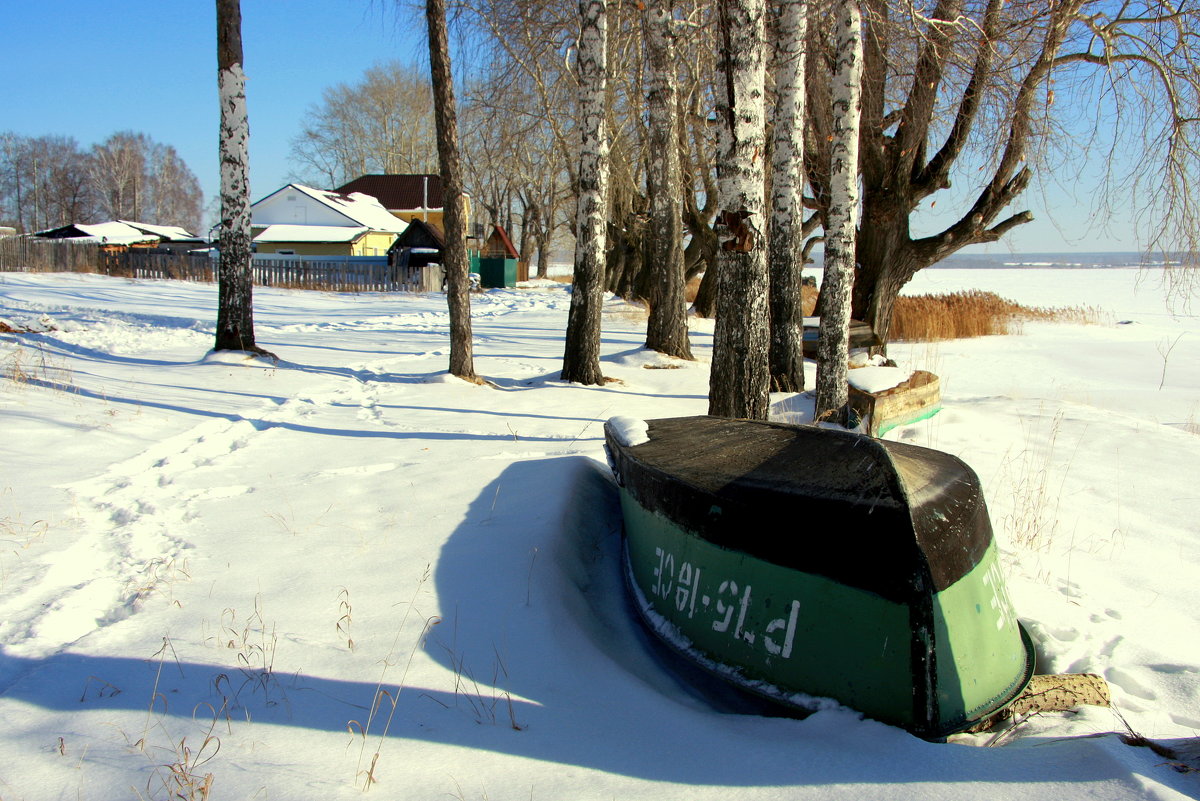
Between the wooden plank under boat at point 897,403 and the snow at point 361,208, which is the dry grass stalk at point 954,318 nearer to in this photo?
the wooden plank under boat at point 897,403

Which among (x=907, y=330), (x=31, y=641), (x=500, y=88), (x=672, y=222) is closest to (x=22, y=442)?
(x=31, y=641)

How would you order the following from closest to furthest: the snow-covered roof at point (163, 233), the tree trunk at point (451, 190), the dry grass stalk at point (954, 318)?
1. the tree trunk at point (451, 190)
2. the dry grass stalk at point (954, 318)
3. the snow-covered roof at point (163, 233)

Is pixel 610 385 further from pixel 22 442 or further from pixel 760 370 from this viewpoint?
pixel 22 442

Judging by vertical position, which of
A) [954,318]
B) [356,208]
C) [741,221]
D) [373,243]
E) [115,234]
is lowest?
[954,318]

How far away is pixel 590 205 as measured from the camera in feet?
29.5

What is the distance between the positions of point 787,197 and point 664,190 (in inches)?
118

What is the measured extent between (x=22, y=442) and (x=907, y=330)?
18.5 m

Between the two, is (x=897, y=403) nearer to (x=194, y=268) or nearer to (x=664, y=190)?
(x=664, y=190)

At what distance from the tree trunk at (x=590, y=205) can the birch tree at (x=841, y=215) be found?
8.72ft

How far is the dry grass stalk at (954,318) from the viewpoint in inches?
775

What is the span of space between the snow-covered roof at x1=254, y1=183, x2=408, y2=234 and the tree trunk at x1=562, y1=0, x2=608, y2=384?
34460 millimetres

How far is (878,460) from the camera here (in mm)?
2938

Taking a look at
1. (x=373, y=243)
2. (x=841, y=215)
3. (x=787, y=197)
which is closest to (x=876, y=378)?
(x=841, y=215)

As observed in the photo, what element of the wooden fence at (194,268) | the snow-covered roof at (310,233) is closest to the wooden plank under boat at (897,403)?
the wooden fence at (194,268)
